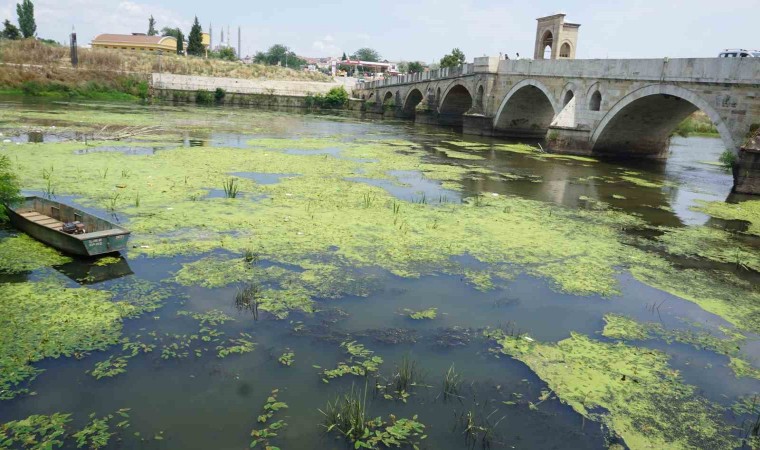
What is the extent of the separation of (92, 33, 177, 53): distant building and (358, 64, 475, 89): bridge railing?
108ft

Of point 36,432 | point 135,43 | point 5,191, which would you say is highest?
point 135,43

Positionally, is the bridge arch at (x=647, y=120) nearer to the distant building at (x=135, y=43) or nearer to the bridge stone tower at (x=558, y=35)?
the bridge stone tower at (x=558, y=35)

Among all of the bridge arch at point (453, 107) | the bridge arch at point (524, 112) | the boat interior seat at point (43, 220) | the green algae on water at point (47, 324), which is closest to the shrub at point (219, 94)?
the bridge arch at point (453, 107)

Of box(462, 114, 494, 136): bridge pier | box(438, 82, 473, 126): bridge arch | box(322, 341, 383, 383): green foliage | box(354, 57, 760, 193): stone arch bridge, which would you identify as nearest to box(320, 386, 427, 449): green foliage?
box(322, 341, 383, 383): green foliage

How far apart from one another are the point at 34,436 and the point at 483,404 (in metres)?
3.44

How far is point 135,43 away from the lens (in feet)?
253

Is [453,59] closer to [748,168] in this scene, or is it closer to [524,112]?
[524,112]

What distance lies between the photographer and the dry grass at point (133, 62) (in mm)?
49500

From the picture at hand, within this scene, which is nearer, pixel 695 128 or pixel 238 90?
pixel 695 128

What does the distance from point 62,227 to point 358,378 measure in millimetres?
5446

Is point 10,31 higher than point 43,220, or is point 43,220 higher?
point 10,31

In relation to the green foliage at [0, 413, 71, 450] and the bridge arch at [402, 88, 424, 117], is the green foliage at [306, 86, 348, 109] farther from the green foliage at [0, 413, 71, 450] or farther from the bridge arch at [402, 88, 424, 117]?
the green foliage at [0, 413, 71, 450]

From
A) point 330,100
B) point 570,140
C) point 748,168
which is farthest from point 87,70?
point 748,168

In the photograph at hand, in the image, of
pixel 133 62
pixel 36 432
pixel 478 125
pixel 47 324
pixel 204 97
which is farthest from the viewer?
pixel 133 62
